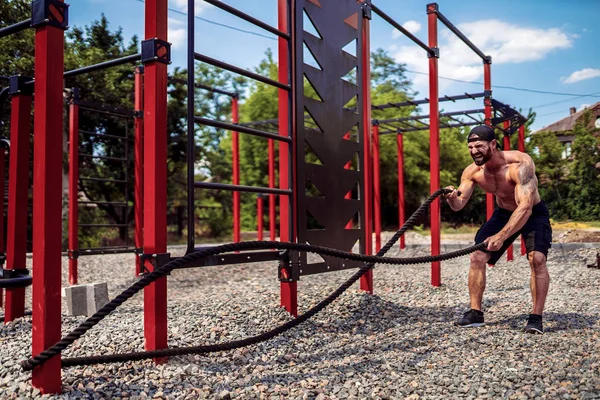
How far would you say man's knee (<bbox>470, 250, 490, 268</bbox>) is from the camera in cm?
440

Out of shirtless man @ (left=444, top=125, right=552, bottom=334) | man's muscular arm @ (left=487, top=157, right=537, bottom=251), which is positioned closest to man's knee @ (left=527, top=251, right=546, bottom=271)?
shirtless man @ (left=444, top=125, right=552, bottom=334)

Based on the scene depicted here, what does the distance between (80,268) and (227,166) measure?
13.6m

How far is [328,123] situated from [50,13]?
103 inches

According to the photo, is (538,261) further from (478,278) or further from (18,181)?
(18,181)

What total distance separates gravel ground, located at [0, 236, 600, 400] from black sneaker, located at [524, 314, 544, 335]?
79mm

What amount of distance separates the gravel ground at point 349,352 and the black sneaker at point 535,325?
3.1 inches

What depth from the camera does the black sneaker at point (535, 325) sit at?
4109mm

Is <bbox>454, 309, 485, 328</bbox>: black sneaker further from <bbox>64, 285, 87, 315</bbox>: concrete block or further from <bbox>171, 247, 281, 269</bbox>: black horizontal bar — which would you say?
<bbox>64, 285, 87, 315</bbox>: concrete block

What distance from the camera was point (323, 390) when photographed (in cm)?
286

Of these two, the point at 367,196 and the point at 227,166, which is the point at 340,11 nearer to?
the point at 367,196

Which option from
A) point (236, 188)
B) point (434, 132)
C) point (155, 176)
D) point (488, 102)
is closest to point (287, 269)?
point (236, 188)

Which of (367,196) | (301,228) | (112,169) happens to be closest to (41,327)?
(301,228)

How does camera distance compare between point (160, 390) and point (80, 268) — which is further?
point (80, 268)

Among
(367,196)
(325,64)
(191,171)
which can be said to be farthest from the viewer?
(367,196)
